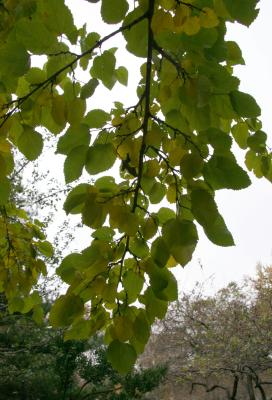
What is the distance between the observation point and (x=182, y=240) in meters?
0.69

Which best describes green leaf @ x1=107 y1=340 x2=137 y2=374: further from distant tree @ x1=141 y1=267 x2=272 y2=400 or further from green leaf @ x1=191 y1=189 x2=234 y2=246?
distant tree @ x1=141 y1=267 x2=272 y2=400

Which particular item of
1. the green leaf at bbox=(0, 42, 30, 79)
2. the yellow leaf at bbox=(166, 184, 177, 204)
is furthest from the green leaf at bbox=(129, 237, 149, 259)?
the green leaf at bbox=(0, 42, 30, 79)

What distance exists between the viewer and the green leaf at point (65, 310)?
78 centimetres

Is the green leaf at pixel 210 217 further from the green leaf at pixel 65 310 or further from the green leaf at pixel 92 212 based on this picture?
the green leaf at pixel 65 310

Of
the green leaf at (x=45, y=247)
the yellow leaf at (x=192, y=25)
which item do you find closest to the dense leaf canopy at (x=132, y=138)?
the yellow leaf at (x=192, y=25)

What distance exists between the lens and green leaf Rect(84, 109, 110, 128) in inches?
36.2

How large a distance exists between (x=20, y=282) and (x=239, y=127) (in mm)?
1108

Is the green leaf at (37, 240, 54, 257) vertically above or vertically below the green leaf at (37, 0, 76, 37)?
below

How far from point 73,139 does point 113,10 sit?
0.91 feet

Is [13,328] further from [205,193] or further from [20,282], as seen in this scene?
[205,193]

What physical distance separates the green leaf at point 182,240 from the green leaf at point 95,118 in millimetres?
354

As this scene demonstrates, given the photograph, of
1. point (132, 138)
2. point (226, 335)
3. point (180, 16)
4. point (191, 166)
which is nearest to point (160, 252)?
point (191, 166)

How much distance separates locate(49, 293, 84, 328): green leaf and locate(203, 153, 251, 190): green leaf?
0.37m

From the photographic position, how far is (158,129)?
0.89 metres
